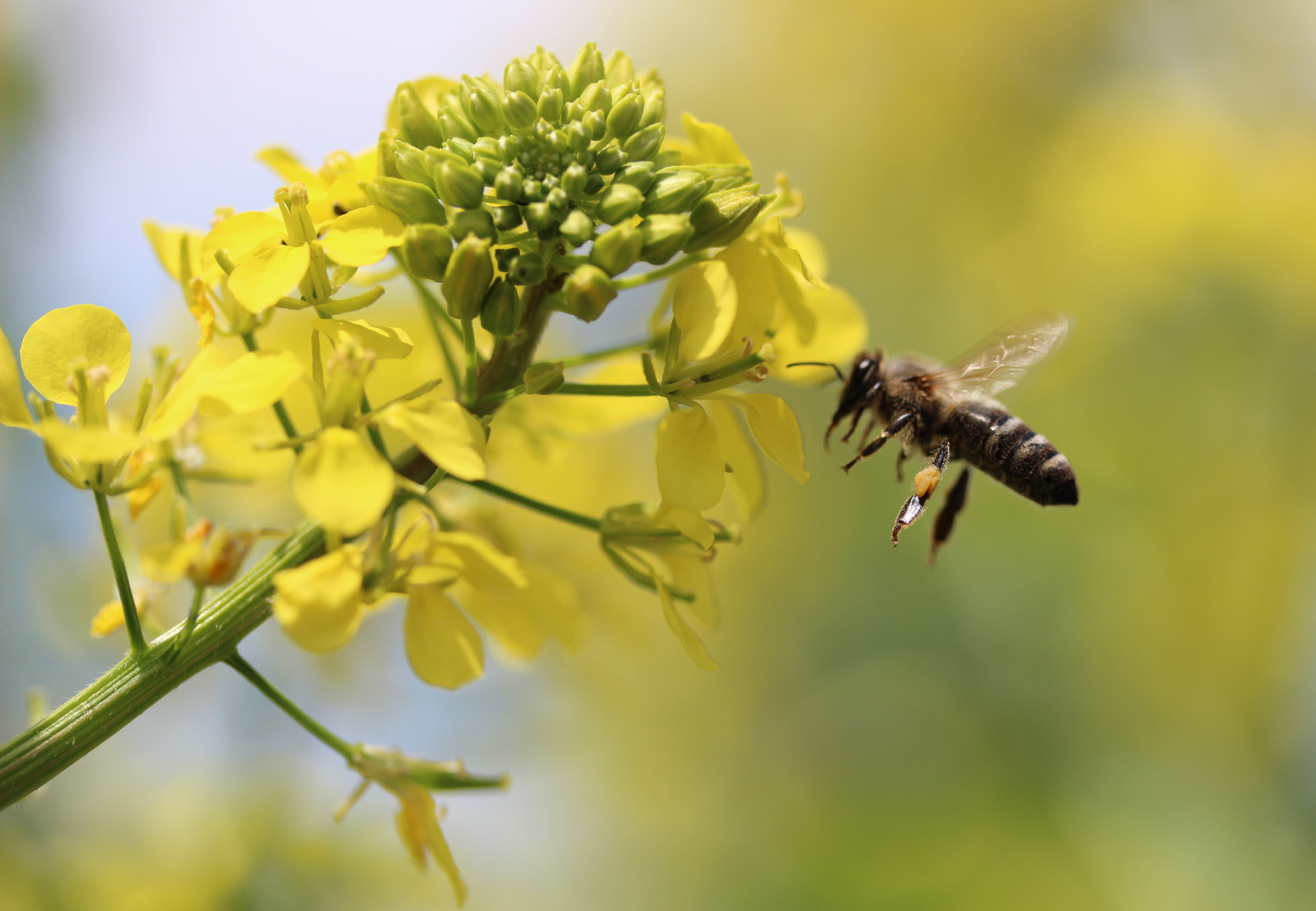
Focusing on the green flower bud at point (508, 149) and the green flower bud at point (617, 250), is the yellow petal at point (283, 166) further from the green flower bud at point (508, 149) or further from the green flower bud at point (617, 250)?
the green flower bud at point (617, 250)

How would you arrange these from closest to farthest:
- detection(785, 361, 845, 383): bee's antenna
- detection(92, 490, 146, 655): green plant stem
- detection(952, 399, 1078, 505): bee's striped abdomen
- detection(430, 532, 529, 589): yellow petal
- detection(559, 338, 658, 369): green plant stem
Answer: detection(92, 490, 146, 655): green plant stem
detection(430, 532, 529, 589): yellow petal
detection(559, 338, 658, 369): green plant stem
detection(785, 361, 845, 383): bee's antenna
detection(952, 399, 1078, 505): bee's striped abdomen

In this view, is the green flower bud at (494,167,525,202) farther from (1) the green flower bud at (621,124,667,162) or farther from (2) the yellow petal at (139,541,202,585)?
(2) the yellow petal at (139,541,202,585)

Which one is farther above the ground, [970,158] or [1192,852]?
[970,158]

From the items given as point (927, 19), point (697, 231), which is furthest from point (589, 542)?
point (927, 19)

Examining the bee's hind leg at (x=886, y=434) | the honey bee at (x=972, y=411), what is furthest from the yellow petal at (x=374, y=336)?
the honey bee at (x=972, y=411)

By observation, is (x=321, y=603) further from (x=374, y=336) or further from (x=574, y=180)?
(x=574, y=180)

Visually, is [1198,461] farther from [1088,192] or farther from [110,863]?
[110,863]

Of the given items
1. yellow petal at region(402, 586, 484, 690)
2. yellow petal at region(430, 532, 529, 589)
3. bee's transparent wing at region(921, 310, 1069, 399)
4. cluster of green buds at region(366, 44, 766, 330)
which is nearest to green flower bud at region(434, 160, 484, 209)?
cluster of green buds at region(366, 44, 766, 330)
